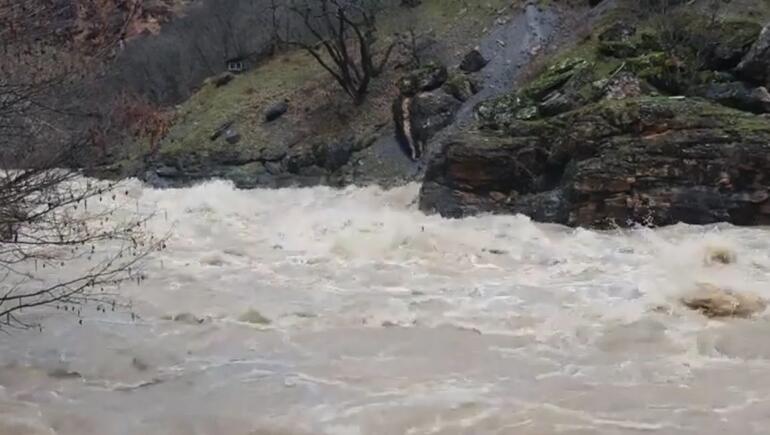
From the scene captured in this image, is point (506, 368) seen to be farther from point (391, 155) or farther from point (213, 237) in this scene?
point (391, 155)

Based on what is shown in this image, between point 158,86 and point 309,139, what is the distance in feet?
42.4

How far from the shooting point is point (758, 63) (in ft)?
43.0

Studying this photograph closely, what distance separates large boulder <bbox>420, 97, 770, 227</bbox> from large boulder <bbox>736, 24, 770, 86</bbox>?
1733 millimetres

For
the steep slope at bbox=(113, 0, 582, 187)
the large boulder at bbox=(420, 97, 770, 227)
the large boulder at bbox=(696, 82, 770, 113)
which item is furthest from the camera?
the steep slope at bbox=(113, 0, 582, 187)

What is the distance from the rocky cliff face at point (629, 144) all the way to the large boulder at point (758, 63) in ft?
0.08

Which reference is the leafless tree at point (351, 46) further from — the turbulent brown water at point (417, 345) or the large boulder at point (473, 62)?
the turbulent brown water at point (417, 345)

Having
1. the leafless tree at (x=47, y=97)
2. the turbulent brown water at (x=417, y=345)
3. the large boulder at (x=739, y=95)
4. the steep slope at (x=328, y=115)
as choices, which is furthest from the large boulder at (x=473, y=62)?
the leafless tree at (x=47, y=97)

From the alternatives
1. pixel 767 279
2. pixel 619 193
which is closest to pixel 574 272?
pixel 767 279

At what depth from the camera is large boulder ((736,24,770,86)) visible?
12969mm

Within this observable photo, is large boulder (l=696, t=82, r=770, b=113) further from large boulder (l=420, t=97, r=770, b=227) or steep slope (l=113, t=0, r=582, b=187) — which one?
steep slope (l=113, t=0, r=582, b=187)

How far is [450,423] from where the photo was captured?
199 inches

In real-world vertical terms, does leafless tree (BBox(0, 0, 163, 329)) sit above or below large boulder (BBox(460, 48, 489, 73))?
below

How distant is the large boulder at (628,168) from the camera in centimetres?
1105

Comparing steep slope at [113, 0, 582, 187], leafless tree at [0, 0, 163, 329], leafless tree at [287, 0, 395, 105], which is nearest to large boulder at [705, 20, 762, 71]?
steep slope at [113, 0, 582, 187]
